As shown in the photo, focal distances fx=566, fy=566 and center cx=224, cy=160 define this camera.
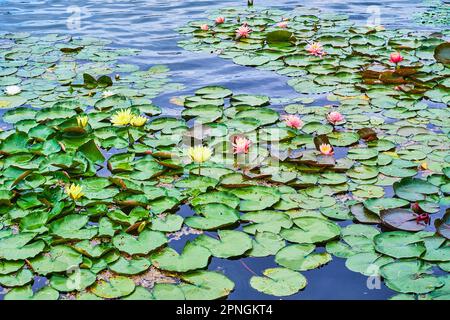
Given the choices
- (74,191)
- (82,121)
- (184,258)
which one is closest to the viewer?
(184,258)

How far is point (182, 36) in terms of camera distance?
6.15 metres

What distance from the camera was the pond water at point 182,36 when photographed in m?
2.39

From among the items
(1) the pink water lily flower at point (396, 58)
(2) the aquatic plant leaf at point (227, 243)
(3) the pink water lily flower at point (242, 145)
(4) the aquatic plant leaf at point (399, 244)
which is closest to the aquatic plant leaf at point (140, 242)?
(2) the aquatic plant leaf at point (227, 243)

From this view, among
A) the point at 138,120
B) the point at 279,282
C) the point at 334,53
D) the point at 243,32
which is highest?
the point at 243,32

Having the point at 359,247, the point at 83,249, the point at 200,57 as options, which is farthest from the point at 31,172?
the point at 200,57

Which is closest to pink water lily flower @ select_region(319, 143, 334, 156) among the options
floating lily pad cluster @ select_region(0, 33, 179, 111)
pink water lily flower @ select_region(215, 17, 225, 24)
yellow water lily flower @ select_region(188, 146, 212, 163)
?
yellow water lily flower @ select_region(188, 146, 212, 163)

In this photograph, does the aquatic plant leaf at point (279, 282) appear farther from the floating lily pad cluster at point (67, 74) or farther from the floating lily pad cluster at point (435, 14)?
the floating lily pad cluster at point (435, 14)

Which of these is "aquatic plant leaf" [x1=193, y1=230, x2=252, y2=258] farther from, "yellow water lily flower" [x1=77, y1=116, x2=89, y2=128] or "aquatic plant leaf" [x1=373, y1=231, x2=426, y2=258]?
"yellow water lily flower" [x1=77, y1=116, x2=89, y2=128]

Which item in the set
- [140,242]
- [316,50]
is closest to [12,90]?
[140,242]

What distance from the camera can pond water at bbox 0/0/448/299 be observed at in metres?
2.39

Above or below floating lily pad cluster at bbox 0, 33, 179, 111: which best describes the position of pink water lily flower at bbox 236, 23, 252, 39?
above

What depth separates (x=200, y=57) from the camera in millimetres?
5449

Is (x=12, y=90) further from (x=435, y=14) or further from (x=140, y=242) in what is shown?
(x=435, y=14)
